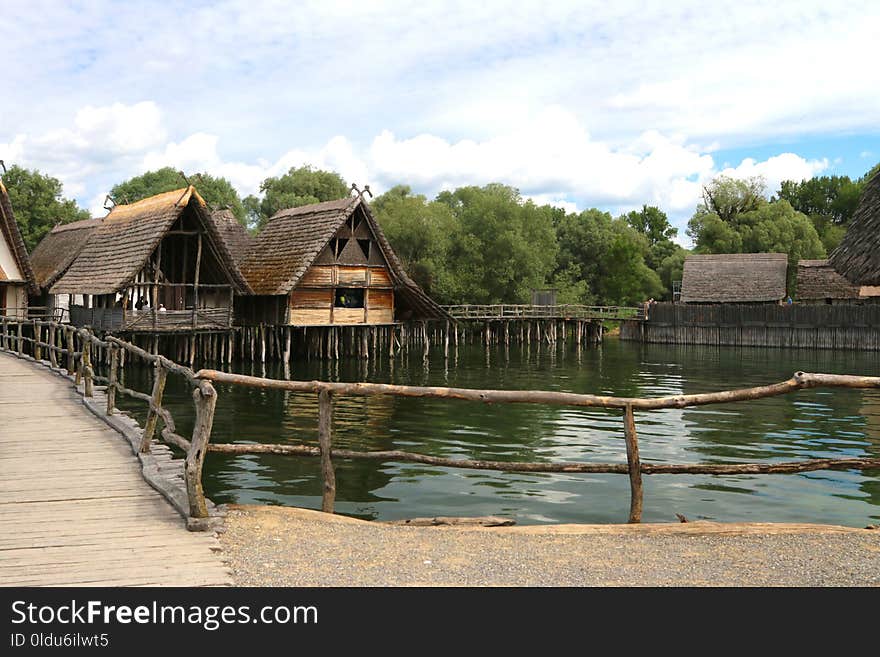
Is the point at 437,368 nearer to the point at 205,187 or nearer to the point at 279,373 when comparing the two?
the point at 279,373

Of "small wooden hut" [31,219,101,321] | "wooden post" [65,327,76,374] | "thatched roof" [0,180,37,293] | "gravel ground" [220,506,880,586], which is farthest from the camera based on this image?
"small wooden hut" [31,219,101,321]

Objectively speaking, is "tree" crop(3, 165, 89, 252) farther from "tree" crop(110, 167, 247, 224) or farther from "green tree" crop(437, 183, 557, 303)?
"green tree" crop(437, 183, 557, 303)

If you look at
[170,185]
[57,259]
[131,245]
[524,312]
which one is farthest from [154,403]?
[170,185]

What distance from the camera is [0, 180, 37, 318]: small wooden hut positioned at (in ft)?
Result: 91.4

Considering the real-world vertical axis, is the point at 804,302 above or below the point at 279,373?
above

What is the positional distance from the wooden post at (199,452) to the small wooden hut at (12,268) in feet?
80.7

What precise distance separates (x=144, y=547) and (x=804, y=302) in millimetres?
43109

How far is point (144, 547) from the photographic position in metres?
5.35

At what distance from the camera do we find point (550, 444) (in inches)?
570

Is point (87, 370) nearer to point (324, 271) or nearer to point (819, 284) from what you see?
point (324, 271)

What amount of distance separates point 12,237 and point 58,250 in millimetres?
7370

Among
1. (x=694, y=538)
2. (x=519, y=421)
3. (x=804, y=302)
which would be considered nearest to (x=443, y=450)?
(x=519, y=421)

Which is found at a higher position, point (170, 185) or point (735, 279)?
point (170, 185)

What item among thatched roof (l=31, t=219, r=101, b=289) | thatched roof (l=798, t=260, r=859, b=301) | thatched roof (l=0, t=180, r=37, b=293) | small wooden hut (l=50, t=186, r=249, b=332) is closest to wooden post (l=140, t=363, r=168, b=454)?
small wooden hut (l=50, t=186, r=249, b=332)
